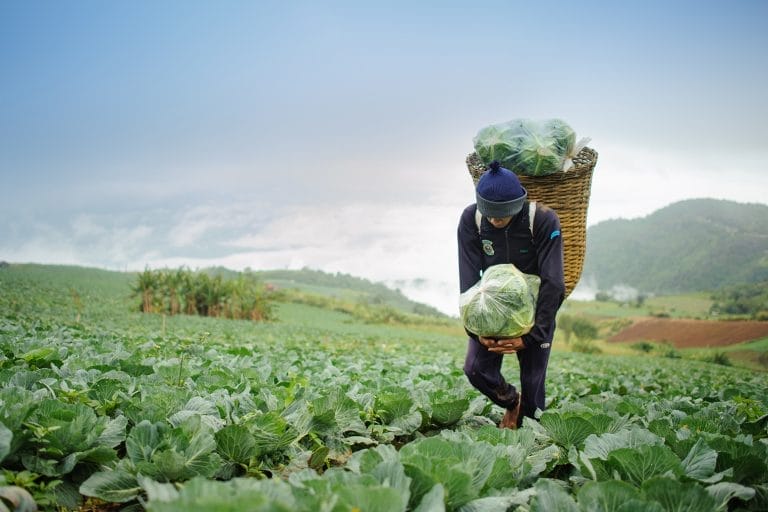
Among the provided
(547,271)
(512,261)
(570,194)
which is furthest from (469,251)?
(570,194)

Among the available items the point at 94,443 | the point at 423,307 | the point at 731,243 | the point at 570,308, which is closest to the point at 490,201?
the point at 94,443

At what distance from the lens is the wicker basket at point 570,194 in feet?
13.0

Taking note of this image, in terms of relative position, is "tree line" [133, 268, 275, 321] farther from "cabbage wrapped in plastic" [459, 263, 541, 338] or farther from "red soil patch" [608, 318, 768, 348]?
"cabbage wrapped in plastic" [459, 263, 541, 338]

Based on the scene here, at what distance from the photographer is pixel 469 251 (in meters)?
3.99

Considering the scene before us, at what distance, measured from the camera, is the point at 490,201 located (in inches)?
137

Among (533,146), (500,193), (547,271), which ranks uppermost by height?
(533,146)

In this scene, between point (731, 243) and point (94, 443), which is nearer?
point (94, 443)

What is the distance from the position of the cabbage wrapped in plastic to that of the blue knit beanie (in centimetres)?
41

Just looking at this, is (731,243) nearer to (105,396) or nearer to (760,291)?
(760,291)

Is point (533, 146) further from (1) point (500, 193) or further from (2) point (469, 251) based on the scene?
(2) point (469, 251)

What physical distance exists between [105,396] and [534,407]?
2786 mm

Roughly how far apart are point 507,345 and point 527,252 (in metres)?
0.64

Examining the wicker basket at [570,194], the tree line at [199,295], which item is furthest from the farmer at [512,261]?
the tree line at [199,295]

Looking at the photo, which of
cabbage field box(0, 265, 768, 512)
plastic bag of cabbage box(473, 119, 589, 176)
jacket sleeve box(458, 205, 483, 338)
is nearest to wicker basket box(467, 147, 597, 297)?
plastic bag of cabbage box(473, 119, 589, 176)
